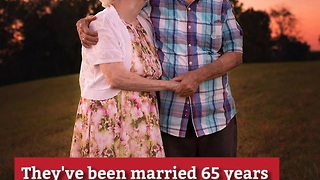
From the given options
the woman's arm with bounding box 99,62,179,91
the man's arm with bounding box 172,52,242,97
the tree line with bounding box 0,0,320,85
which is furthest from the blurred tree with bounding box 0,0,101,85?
the woman's arm with bounding box 99,62,179,91

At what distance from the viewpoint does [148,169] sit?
7.32ft

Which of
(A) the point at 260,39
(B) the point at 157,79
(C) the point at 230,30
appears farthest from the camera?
(A) the point at 260,39

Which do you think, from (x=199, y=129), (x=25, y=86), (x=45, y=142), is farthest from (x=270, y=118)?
(x=25, y=86)

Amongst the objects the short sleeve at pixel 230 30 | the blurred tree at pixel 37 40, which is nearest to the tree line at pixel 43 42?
the blurred tree at pixel 37 40

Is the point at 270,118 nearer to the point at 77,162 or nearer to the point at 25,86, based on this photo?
the point at 77,162

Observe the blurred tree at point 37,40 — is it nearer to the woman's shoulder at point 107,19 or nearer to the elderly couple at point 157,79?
the elderly couple at point 157,79

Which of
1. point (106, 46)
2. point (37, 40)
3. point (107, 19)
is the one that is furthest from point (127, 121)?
point (37, 40)

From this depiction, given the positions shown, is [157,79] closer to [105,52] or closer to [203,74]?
[203,74]

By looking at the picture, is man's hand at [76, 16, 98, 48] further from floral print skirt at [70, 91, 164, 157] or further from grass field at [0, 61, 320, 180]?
grass field at [0, 61, 320, 180]

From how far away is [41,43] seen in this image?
44.1ft

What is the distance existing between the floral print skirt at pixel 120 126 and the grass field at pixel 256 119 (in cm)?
293

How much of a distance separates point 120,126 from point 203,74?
0.50 m

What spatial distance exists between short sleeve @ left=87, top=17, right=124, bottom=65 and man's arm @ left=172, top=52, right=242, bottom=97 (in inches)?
14.0

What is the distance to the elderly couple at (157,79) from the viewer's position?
6.92 ft
